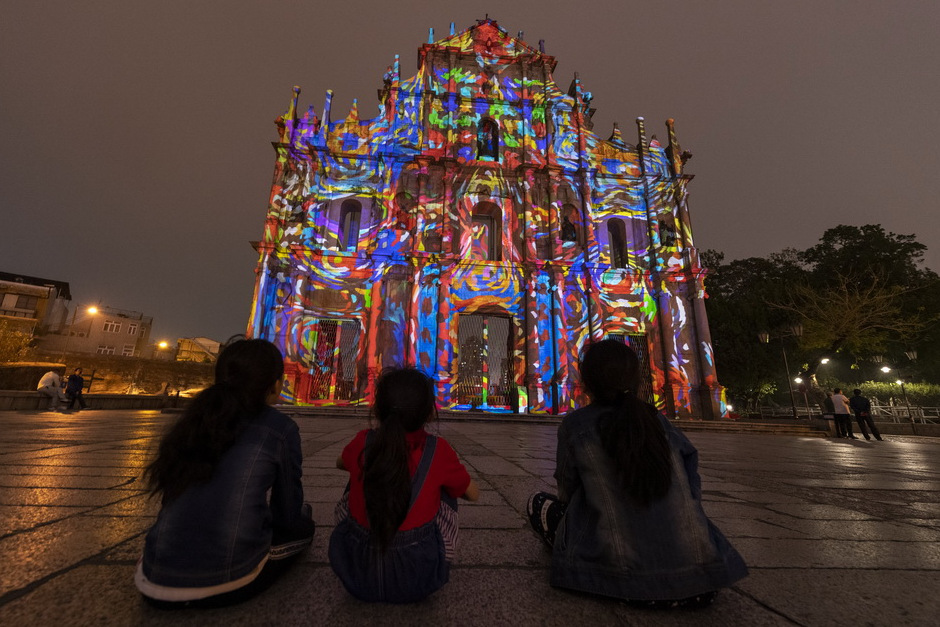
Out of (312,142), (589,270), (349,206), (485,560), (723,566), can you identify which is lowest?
(485,560)

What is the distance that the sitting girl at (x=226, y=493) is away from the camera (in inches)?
49.3

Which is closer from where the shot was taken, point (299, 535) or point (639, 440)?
point (639, 440)

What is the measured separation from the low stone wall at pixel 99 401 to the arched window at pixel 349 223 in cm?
839

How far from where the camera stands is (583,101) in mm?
20844

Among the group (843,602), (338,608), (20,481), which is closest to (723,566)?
(843,602)

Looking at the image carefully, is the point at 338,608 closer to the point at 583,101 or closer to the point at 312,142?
the point at 312,142

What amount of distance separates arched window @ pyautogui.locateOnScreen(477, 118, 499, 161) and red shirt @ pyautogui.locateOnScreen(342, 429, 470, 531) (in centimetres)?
1886

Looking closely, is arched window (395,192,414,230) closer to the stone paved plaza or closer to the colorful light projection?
the colorful light projection

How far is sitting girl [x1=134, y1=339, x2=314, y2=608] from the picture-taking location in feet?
4.11

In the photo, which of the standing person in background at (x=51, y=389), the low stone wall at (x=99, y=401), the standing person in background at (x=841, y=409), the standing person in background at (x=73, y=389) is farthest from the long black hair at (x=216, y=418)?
the standing person in background at (x=841, y=409)

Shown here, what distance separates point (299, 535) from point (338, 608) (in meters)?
0.39

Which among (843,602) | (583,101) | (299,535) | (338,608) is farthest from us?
(583,101)

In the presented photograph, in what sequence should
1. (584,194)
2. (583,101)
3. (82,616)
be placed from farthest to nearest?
(583,101), (584,194), (82,616)

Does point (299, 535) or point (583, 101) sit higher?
point (583, 101)
